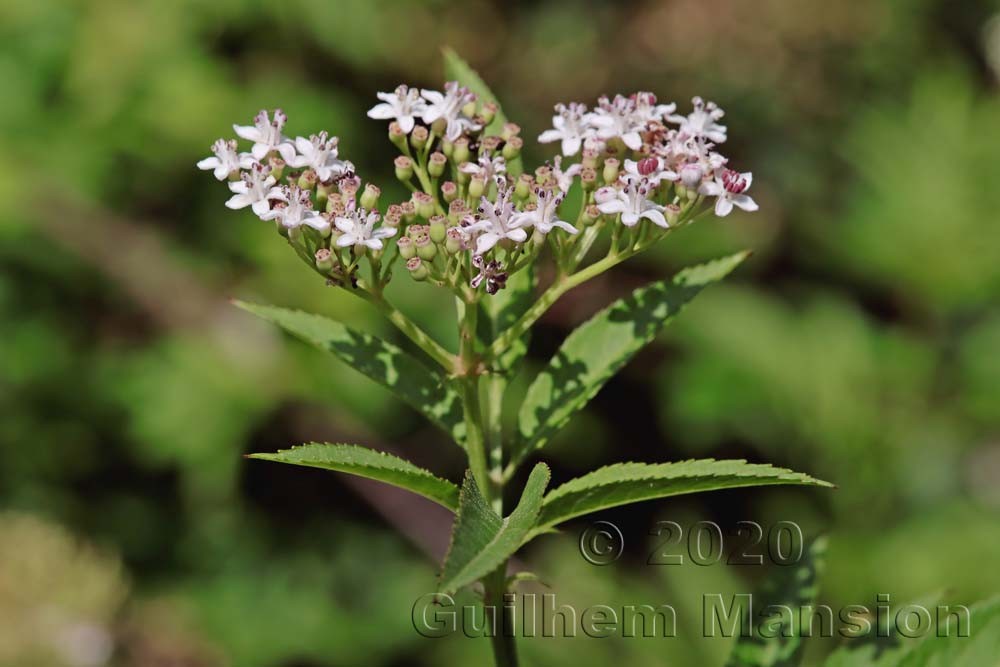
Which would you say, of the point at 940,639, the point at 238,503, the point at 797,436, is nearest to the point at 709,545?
the point at 797,436

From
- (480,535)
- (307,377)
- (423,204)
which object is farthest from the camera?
(307,377)

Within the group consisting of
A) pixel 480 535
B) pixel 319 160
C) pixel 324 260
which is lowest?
pixel 480 535

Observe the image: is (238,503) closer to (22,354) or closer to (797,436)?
(22,354)

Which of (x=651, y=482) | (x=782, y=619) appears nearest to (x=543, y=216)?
(x=651, y=482)

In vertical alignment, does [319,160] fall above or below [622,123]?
below

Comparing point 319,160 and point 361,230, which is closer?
point 361,230

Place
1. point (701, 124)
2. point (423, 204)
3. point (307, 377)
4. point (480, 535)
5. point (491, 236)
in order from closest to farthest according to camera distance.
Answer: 1. point (480, 535)
2. point (491, 236)
3. point (423, 204)
4. point (701, 124)
5. point (307, 377)

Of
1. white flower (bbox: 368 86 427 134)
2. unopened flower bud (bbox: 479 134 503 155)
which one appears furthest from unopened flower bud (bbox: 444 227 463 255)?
white flower (bbox: 368 86 427 134)

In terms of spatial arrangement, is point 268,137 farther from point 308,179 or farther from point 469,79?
point 469,79
